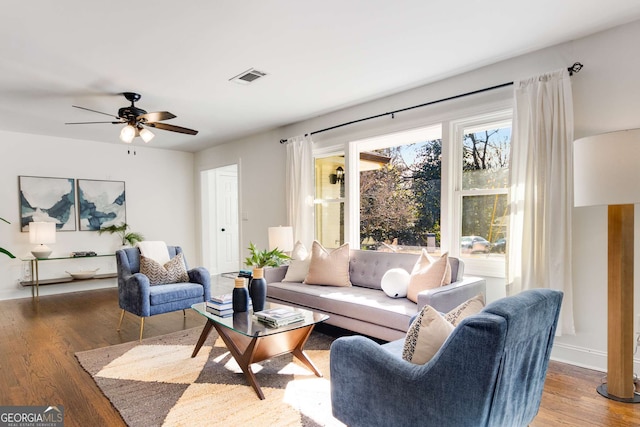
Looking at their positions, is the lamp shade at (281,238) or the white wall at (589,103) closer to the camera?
the white wall at (589,103)

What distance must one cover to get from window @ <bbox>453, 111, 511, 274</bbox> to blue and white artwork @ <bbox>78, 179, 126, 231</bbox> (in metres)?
5.61

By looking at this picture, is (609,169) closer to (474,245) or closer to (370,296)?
(474,245)

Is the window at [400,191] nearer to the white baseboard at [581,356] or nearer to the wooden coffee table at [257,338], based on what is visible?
the white baseboard at [581,356]

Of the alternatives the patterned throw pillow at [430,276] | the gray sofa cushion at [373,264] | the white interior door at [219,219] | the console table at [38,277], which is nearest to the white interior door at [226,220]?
the white interior door at [219,219]

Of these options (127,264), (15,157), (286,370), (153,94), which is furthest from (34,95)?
(286,370)

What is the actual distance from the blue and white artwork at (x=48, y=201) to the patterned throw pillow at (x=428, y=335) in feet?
20.5

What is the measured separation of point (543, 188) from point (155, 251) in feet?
12.8

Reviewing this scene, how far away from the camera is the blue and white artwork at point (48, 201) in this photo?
219 inches

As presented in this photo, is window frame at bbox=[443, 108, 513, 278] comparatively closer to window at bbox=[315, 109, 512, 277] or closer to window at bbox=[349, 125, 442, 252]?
window at bbox=[315, 109, 512, 277]

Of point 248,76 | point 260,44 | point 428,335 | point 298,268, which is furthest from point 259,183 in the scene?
point 428,335

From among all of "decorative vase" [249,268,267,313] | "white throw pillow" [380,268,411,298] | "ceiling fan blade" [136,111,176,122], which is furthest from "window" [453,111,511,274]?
"ceiling fan blade" [136,111,176,122]

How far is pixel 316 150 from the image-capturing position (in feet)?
16.3

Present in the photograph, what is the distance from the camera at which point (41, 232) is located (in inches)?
204

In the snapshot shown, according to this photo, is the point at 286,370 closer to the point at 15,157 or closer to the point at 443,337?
the point at 443,337
